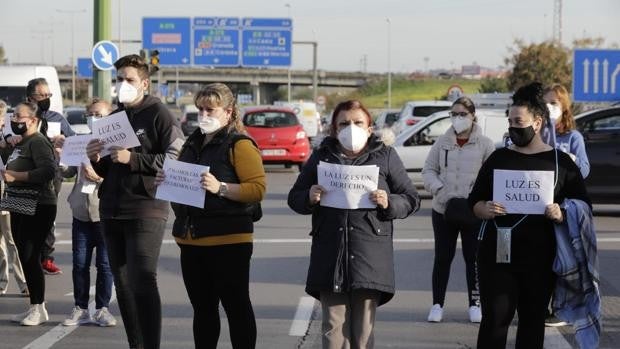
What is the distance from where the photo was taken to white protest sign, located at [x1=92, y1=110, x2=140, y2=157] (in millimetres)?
7195

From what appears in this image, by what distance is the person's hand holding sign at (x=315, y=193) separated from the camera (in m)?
6.39

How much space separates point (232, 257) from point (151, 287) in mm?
750

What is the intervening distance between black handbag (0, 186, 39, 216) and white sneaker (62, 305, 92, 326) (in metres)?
0.85

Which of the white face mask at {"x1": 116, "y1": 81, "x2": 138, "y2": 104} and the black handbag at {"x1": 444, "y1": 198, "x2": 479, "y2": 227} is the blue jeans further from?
the black handbag at {"x1": 444, "y1": 198, "x2": 479, "y2": 227}

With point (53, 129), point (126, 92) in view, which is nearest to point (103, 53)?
point (53, 129)

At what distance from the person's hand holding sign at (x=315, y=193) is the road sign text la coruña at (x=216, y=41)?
46889 mm

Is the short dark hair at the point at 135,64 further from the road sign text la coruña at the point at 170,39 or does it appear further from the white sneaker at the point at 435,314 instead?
the road sign text la coruña at the point at 170,39

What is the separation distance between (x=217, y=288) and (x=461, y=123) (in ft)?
10.7

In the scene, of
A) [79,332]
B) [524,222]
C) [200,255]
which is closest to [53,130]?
[79,332]

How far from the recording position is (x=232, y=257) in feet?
22.0

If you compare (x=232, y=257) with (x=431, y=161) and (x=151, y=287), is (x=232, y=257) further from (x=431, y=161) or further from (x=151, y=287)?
(x=431, y=161)

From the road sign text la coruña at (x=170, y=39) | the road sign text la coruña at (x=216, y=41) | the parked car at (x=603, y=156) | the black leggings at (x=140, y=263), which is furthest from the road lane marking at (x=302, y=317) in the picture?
the road sign text la coruña at (x=216, y=41)

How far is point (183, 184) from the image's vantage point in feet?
22.0

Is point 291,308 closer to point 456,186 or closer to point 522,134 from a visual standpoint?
point 456,186
